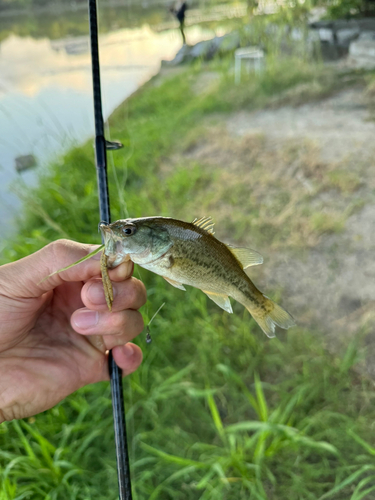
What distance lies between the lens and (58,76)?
2.29 metres

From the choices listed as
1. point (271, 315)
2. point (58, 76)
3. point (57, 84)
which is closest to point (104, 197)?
point (271, 315)

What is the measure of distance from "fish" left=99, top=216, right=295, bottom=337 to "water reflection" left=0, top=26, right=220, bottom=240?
Result: 126cm

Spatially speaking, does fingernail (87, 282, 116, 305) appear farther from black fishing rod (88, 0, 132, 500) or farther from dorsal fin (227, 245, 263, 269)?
dorsal fin (227, 245, 263, 269)

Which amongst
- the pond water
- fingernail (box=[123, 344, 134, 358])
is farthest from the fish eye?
the pond water

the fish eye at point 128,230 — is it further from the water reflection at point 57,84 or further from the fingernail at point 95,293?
the water reflection at point 57,84

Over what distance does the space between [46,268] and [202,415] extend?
0.83 meters

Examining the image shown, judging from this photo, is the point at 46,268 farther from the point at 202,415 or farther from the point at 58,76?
the point at 58,76

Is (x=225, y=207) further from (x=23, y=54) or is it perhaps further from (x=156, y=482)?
(x=23, y=54)

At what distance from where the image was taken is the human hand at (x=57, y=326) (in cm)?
58

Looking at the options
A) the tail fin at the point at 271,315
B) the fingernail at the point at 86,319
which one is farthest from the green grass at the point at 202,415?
the tail fin at the point at 271,315

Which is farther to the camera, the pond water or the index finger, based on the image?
the pond water

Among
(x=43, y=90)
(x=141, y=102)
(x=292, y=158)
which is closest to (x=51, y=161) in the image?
(x=43, y=90)

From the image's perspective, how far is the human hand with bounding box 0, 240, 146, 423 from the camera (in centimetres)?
58

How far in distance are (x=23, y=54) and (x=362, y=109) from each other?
2.08 metres
